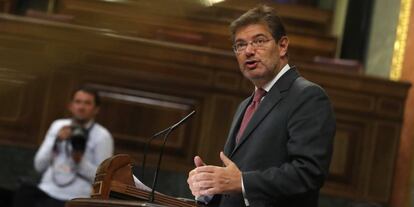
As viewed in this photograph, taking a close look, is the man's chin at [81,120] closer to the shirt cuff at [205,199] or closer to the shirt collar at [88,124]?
the shirt collar at [88,124]

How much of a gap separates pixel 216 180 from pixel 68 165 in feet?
6.79

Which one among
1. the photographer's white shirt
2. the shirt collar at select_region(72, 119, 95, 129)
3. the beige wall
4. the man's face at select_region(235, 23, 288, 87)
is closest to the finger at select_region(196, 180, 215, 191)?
the man's face at select_region(235, 23, 288, 87)

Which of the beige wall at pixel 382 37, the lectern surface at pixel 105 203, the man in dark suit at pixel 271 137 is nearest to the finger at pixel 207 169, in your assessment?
the man in dark suit at pixel 271 137

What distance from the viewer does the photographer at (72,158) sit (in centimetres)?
348

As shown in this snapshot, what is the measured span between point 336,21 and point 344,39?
1.46ft

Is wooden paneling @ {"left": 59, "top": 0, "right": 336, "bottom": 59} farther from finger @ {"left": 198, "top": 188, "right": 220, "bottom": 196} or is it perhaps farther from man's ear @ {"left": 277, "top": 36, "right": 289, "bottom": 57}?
finger @ {"left": 198, "top": 188, "right": 220, "bottom": 196}

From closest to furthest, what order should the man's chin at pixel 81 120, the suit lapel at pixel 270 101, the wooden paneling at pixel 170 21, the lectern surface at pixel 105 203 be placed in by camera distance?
1. the lectern surface at pixel 105 203
2. the suit lapel at pixel 270 101
3. the man's chin at pixel 81 120
4. the wooden paneling at pixel 170 21

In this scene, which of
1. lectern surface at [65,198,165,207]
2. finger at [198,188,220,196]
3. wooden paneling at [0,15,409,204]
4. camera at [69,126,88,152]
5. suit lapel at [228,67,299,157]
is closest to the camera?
lectern surface at [65,198,165,207]

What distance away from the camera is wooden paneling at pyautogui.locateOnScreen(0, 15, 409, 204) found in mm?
4059

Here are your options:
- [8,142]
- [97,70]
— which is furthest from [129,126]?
[8,142]

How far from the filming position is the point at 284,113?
166 cm

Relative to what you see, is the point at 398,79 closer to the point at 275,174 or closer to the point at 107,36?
the point at 107,36

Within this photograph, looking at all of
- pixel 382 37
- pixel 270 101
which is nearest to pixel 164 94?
pixel 382 37

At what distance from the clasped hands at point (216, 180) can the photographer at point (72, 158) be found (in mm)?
1972
